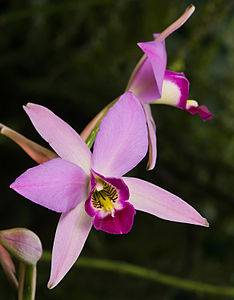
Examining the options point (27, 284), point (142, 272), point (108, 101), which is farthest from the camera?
point (108, 101)

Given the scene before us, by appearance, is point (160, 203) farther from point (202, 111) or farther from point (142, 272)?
point (142, 272)

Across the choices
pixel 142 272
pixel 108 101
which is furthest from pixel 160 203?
pixel 108 101

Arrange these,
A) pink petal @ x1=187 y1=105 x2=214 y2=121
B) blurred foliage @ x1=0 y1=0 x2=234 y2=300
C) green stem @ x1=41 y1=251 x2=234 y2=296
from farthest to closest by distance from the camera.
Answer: blurred foliage @ x1=0 y1=0 x2=234 y2=300 < green stem @ x1=41 y1=251 x2=234 y2=296 < pink petal @ x1=187 y1=105 x2=214 y2=121

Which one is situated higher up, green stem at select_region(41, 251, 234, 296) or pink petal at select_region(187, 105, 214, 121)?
pink petal at select_region(187, 105, 214, 121)

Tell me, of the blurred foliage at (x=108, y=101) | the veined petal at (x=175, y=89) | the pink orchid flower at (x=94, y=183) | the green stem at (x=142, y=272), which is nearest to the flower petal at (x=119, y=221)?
the pink orchid flower at (x=94, y=183)

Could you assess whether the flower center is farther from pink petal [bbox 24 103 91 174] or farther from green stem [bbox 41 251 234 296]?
green stem [bbox 41 251 234 296]

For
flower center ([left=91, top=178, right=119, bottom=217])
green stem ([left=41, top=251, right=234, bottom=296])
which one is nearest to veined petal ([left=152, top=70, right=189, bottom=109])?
flower center ([left=91, top=178, right=119, bottom=217])

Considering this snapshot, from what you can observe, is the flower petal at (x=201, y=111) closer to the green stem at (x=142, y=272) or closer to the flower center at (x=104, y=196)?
the flower center at (x=104, y=196)
